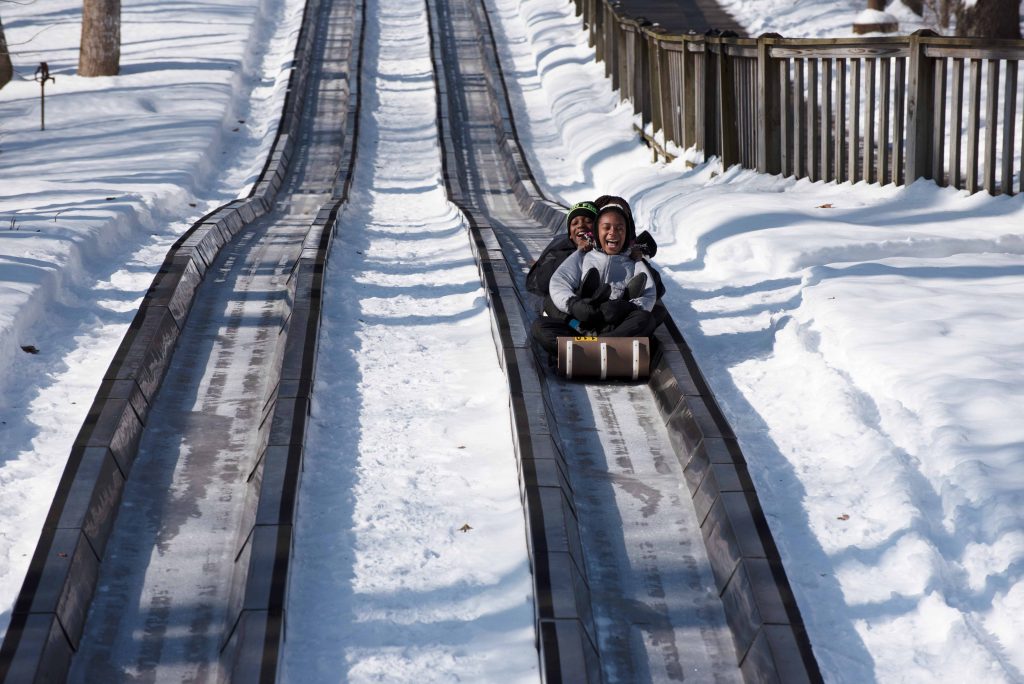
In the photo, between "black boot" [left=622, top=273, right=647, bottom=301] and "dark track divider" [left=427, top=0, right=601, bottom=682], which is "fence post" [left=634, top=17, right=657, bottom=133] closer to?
"dark track divider" [left=427, top=0, right=601, bottom=682]

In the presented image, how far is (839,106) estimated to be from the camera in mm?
10938

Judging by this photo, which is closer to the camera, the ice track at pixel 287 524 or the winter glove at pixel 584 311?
the ice track at pixel 287 524

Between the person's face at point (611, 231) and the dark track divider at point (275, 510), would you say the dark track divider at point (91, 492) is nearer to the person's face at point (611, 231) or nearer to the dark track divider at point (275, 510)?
the dark track divider at point (275, 510)

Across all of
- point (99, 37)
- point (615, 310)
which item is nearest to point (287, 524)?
point (615, 310)

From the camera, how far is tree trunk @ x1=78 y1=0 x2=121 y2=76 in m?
20.7

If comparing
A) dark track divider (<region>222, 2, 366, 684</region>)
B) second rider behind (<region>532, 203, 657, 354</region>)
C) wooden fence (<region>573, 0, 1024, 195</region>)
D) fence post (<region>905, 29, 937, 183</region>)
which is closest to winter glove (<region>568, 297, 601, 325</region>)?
second rider behind (<region>532, 203, 657, 354</region>)

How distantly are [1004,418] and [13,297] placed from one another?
6.39m

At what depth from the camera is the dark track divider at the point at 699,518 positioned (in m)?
4.12

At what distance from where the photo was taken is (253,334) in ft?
26.8

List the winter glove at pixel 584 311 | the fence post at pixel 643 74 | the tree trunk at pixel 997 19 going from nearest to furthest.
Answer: the winter glove at pixel 584 311, the tree trunk at pixel 997 19, the fence post at pixel 643 74

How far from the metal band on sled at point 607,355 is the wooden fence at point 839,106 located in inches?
162

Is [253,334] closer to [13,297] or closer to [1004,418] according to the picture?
[13,297]

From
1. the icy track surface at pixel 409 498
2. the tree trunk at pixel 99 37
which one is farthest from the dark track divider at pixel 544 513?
the tree trunk at pixel 99 37

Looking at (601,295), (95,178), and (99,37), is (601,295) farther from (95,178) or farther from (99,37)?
(99,37)
